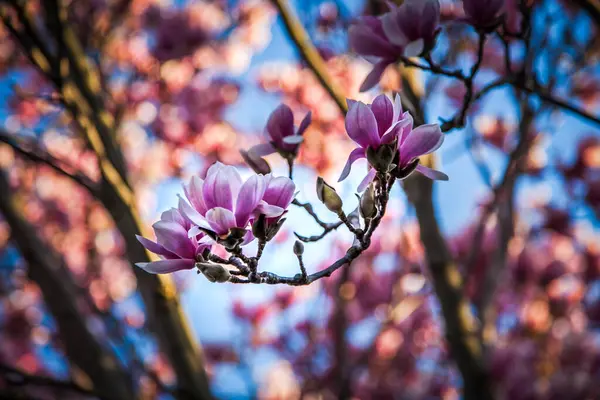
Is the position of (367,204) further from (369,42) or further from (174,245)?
(369,42)

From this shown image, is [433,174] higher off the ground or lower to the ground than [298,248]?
higher

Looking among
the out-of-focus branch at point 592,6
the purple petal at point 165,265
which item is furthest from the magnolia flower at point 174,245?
the out-of-focus branch at point 592,6

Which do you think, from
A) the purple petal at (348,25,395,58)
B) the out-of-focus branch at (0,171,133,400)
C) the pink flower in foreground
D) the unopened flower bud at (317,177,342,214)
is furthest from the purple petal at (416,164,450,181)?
the out-of-focus branch at (0,171,133,400)

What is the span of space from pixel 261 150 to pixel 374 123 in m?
0.34

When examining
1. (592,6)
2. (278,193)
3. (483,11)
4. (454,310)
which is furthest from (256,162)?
(454,310)

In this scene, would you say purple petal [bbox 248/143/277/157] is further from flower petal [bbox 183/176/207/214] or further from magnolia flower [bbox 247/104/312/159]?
flower petal [bbox 183/176/207/214]

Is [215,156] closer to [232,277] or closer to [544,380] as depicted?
[544,380]

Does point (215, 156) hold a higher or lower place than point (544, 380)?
higher

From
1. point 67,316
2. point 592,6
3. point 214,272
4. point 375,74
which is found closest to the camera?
point 214,272

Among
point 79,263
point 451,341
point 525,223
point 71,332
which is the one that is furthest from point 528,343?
point 79,263

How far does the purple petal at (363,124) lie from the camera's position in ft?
2.57

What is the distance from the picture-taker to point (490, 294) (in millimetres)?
2199

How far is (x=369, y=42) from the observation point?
106 cm

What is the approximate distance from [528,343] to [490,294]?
1846mm
